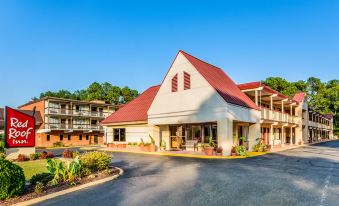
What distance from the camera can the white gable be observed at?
21.2 meters

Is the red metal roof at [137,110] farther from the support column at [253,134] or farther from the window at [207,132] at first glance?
the support column at [253,134]

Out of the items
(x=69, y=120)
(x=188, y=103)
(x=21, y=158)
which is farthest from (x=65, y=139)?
(x=188, y=103)

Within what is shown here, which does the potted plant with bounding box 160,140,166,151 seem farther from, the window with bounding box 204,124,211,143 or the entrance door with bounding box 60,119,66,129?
the entrance door with bounding box 60,119,66,129

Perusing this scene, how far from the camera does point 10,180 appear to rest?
8.21 m

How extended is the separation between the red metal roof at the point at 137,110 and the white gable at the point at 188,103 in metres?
2.75

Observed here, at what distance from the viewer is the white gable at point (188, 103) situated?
2119cm

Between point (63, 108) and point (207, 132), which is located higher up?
point (63, 108)

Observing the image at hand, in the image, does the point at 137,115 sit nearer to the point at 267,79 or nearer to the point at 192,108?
the point at 192,108

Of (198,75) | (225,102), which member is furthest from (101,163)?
(198,75)

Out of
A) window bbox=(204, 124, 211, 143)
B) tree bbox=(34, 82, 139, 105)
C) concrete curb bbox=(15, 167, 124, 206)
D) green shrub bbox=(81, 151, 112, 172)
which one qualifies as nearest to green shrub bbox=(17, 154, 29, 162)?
green shrub bbox=(81, 151, 112, 172)

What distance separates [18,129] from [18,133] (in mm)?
265

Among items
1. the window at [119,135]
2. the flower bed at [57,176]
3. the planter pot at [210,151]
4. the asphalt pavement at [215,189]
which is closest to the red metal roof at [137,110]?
the window at [119,135]

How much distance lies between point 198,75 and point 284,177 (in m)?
13.1

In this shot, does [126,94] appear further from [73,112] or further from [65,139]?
[65,139]
